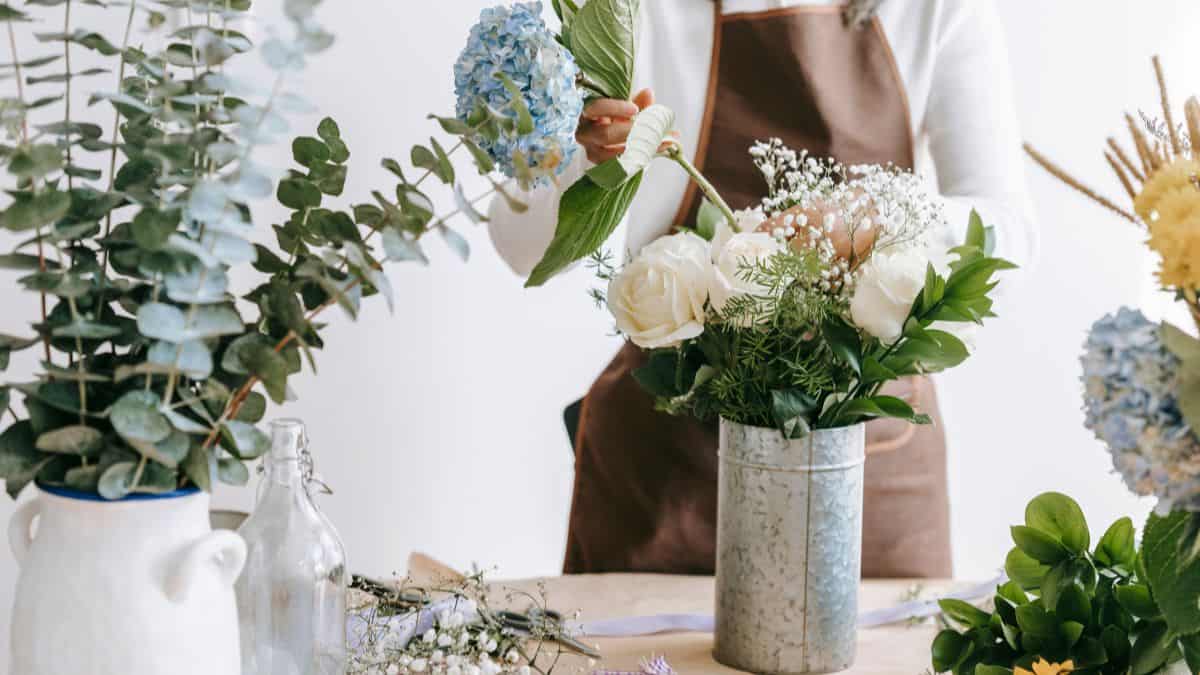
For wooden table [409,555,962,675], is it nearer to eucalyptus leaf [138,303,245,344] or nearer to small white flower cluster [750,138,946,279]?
small white flower cluster [750,138,946,279]

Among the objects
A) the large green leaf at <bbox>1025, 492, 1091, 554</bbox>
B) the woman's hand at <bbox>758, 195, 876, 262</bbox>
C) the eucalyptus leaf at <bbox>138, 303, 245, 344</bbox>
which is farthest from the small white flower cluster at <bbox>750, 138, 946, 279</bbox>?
the eucalyptus leaf at <bbox>138, 303, 245, 344</bbox>

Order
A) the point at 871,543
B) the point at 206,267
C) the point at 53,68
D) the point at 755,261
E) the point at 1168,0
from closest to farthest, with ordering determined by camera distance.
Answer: the point at 206,267 → the point at 755,261 → the point at 871,543 → the point at 53,68 → the point at 1168,0

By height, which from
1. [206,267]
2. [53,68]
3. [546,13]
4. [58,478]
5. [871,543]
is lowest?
[871,543]

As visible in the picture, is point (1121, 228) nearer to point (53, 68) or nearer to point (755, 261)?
point (755, 261)

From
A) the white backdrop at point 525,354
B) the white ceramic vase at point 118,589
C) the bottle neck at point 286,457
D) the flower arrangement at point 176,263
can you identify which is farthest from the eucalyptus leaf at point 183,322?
the white backdrop at point 525,354

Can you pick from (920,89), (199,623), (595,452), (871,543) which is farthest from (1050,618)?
(920,89)

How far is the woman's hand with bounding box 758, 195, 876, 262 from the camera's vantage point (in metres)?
0.90

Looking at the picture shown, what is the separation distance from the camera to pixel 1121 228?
2.16 meters

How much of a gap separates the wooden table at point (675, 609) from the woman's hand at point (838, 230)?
346 mm

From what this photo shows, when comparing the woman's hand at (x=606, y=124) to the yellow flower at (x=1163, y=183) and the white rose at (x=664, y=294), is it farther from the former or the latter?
the yellow flower at (x=1163, y=183)

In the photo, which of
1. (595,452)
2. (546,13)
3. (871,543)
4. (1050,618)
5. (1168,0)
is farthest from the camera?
(1168,0)

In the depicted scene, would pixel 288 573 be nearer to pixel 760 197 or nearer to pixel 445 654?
pixel 445 654

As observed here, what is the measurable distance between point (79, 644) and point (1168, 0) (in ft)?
7.00

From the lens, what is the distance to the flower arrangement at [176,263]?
1.82ft
